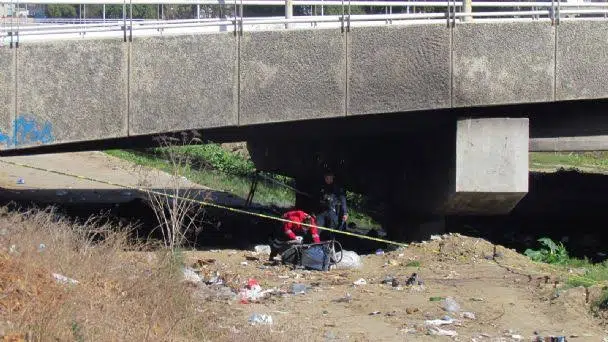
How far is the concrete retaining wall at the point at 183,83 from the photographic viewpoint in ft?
42.1

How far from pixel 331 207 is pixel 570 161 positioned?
72.3ft

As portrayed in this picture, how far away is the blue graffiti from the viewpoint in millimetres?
12188

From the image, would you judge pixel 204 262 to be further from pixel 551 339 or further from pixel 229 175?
pixel 229 175

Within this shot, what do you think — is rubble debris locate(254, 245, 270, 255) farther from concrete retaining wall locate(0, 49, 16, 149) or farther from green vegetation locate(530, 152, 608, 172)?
green vegetation locate(530, 152, 608, 172)

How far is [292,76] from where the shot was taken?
1345 cm

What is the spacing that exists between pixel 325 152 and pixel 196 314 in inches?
434

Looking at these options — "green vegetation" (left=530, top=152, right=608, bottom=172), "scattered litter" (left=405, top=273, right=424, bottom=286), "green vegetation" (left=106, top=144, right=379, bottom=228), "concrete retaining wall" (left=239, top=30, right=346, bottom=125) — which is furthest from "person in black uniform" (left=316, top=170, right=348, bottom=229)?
"green vegetation" (left=530, top=152, right=608, bottom=172)

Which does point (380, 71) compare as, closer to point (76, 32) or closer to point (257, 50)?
point (257, 50)

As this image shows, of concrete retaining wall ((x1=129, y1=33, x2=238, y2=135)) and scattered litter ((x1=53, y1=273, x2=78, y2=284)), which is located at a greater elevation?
concrete retaining wall ((x1=129, y1=33, x2=238, y2=135))

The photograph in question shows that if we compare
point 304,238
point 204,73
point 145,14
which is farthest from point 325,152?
point 204,73

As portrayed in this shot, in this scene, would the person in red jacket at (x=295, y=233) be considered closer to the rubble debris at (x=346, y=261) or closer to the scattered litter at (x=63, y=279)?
the rubble debris at (x=346, y=261)

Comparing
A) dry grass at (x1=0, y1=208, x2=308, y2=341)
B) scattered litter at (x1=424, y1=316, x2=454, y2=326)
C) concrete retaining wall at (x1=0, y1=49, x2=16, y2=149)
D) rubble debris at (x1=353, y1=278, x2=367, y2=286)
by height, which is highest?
concrete retaining wall at (x1=0, y1=49, x2=16, y2=149)

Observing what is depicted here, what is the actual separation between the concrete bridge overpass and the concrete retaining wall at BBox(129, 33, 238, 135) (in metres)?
0.01

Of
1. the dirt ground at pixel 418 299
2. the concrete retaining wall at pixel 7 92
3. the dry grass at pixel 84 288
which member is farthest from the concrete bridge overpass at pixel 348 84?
the dry grass at pixel 84 288
